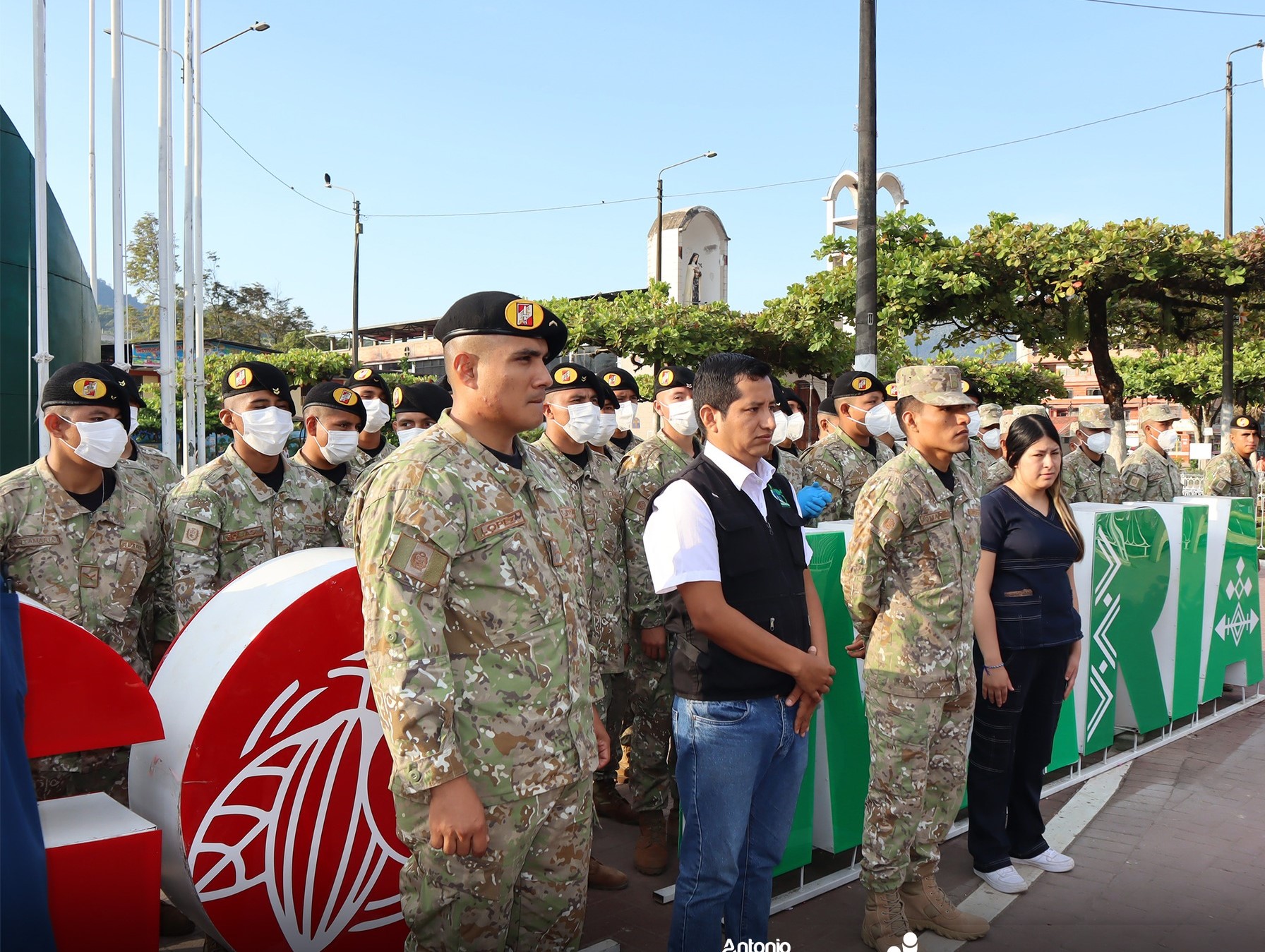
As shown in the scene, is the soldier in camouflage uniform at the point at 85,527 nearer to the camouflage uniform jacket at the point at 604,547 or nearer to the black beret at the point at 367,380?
the camouflage uniform jacket at the point at 604,547

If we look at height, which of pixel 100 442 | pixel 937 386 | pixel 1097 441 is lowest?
pixel 100 442

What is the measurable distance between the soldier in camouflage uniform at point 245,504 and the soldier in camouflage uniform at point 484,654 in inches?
74.0

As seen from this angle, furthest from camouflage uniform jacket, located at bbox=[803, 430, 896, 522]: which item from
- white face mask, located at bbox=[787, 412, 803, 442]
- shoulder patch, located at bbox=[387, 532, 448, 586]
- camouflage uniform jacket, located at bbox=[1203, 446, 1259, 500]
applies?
camouflage uniform jacket, located at bbox=[1203, 446, 1259, 500]

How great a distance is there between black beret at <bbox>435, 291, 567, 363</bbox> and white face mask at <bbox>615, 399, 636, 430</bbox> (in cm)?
393

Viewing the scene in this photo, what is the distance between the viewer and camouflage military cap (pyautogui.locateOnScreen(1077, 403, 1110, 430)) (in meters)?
9.84

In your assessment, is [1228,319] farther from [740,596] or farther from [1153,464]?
[740,596]

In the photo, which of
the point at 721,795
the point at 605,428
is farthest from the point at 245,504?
the point at 721,795

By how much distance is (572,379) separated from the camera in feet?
16.3

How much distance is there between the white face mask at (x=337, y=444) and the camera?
501 centimetres

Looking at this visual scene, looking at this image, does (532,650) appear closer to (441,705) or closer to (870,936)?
(441,705)

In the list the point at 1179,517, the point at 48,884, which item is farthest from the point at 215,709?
the point at 1179,517

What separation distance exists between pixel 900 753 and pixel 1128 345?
16.1 metres

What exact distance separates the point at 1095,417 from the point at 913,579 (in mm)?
7196

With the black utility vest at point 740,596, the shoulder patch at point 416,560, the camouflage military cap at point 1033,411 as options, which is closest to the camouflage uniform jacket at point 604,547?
the black utility vest at point 740,596
